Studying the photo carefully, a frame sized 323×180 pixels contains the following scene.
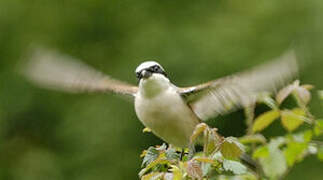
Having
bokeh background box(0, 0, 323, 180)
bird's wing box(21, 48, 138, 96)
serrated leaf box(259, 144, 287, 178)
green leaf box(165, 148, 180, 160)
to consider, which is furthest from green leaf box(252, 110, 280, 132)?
bokeh background box(0, 0, 323, 180)

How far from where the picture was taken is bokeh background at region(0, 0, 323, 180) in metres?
7.19

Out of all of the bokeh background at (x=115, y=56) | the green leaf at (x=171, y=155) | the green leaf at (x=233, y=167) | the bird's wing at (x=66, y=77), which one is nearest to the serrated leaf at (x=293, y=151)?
the green leaf at (x=233, y=167)

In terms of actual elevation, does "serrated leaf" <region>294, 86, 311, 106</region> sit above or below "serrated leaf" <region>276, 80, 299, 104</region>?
below

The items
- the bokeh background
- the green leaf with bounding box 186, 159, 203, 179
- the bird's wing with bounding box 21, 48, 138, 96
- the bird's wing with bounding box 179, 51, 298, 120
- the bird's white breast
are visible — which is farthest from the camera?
the bokeh background

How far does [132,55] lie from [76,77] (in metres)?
5.09

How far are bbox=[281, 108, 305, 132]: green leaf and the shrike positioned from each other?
92 millimetres

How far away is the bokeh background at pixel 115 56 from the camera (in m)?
7.19

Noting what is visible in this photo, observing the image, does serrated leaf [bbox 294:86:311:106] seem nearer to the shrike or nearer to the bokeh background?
the shrike

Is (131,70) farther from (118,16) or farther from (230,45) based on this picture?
(118,16)

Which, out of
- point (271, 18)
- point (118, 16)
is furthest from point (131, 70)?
point (118, 16)

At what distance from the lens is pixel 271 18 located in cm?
784

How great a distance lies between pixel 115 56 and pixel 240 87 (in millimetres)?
6397

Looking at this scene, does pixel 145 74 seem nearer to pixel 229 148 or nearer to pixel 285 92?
pixel 285 92

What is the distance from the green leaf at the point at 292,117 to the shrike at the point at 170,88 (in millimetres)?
92
